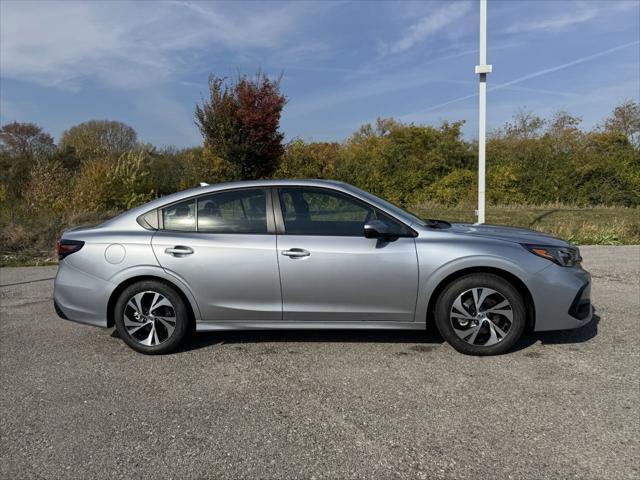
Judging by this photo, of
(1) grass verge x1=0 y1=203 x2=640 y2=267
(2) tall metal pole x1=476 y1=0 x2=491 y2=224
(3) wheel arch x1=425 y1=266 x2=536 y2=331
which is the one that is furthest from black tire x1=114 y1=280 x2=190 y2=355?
(2) tall metal pole x1=476 y1=0 x2=491 y2=224

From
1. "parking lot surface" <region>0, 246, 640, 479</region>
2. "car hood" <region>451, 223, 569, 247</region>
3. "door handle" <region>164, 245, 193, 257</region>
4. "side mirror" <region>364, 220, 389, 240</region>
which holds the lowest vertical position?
"parking lot surface" <region>0, 246, 640, 479</region>

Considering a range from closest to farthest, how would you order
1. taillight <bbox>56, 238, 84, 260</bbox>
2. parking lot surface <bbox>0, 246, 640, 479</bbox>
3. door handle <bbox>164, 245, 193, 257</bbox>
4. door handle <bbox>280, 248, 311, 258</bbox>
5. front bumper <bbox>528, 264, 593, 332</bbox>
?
parking lot surface <bbox>0, 246, 640, 479</bbox> → front bumper <bbox>528, 264, 593, 332</bbox> → door handle <bbox>280, 248, 311, 258</bbox> → door handle <bbox>164, 245, 193, 257</bbox> → taillight <bbox>56, 238, 84, 260</bbox>

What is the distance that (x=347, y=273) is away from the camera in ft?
13.9

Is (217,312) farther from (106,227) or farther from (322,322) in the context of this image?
(106,227)

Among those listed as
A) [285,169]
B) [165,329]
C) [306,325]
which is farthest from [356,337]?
[285,169]

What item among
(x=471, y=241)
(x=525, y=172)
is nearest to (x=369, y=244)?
(x=471, y=241)

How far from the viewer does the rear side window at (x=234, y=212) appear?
14.7 feet

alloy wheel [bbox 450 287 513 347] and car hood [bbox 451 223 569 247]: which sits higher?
car hood [bbox 451 223 569 247]

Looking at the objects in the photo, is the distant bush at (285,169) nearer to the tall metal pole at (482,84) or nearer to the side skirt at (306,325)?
the tall metal pole at (482,84)

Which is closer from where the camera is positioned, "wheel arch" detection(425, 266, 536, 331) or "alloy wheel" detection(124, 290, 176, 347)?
"wheel arch" detection(425, 266, 536, 331)

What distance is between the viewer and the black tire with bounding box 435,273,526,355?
4.18m

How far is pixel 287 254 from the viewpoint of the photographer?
4.29 meters

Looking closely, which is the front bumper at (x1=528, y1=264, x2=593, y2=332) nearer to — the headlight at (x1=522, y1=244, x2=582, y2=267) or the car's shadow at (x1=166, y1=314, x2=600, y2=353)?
the headlight at (x1=522, y1=244, x2=582, y2=267)

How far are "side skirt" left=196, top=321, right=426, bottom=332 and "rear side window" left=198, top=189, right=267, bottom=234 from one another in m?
0.81
